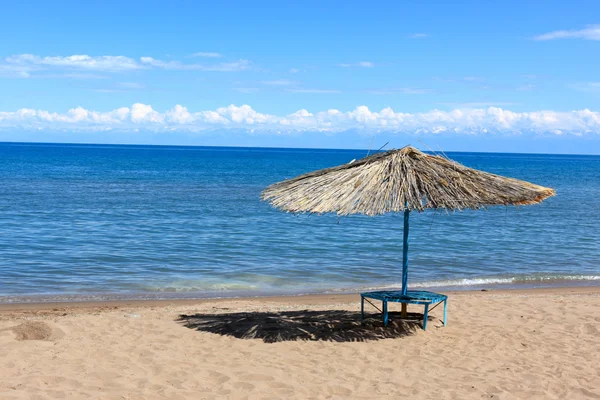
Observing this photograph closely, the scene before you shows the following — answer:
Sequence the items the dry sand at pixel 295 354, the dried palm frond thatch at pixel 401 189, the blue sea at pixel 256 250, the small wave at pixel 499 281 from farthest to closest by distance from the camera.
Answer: the small wave at pixel 499 281, the blue sea at pixel 256 250, the dried palm frond thatch at pixel 401 189, the dry sand at pixel 295 354

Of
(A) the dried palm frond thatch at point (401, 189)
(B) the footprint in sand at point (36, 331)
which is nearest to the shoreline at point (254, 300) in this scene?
(B) the footprint in sand at point (36, 331)

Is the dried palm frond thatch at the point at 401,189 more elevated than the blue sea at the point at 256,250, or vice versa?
the dried palm frond thatch at the point at 401,189

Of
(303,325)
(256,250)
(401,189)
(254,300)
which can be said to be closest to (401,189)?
(401,189)

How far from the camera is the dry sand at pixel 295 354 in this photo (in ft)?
22.3

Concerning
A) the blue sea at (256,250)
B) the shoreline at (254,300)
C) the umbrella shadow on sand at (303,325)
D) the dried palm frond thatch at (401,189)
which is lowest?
the shoreline at (254,300)

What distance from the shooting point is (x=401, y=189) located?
8.33 meters

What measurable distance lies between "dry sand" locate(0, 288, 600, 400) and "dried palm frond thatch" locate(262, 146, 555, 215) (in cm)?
189

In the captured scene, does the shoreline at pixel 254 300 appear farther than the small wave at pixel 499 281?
No

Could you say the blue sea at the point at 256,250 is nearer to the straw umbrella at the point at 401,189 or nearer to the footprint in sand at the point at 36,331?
the footprint in sand at the point at 36,331

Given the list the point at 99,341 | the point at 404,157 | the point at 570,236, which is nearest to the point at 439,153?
the point at 404,157

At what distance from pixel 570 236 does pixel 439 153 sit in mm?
13722

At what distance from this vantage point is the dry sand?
268 inches

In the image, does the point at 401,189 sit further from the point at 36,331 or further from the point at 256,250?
the point at 256,250

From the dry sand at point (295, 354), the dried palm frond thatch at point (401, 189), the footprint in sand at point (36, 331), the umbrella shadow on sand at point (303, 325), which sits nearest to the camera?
the dry sand at point (295, 354)
